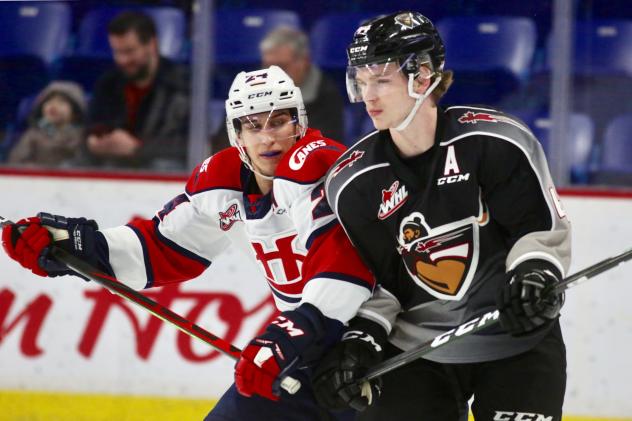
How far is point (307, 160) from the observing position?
2.78 meters

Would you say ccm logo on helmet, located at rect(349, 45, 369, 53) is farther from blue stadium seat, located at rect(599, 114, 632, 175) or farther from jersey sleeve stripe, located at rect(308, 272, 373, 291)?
blue stadium seat, located at rect(599, 114, 632, 175)

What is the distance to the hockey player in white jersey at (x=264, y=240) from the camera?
264cm

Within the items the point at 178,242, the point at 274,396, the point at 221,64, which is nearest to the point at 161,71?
the point at 221,64

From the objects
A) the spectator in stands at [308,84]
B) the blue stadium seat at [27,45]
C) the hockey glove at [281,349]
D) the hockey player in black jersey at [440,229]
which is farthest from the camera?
the blue stadium seat at [27,45]

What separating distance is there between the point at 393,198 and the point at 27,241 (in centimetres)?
105

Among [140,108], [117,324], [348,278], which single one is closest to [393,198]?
[348,278]

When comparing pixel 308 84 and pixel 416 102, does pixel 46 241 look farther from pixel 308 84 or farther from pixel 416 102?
pixel 308 84

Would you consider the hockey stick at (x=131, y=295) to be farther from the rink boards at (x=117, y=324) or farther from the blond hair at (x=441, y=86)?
the rink boards at (x=117, y=324)

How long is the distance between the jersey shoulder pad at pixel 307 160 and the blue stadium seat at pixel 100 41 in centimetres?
182

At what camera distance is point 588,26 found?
443 cm

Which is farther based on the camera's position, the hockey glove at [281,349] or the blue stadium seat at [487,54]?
the blue stadium seat at [487,54]

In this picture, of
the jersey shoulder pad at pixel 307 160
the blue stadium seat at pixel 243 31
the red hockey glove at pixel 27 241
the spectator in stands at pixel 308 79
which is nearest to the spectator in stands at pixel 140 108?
the blue stadium seat at pixel 243 31

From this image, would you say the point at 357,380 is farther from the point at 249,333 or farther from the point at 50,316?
the point at 50,316

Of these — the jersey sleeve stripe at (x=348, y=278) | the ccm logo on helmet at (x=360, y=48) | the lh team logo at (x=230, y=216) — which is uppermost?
the ccm logo on helmet at (x=360, y=48)
